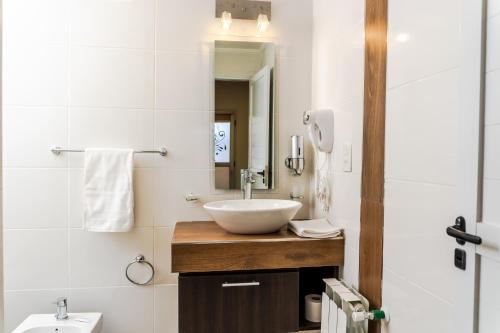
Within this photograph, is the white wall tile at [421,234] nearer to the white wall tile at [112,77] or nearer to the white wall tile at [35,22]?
the white wall tile at [112,77]

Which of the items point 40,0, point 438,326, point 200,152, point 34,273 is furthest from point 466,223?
point 40,0

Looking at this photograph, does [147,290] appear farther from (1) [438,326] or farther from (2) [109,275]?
(1) [438,326]

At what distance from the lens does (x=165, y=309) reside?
2.00m

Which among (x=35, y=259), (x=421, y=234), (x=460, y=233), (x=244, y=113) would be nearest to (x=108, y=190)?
(x=35, y=259)

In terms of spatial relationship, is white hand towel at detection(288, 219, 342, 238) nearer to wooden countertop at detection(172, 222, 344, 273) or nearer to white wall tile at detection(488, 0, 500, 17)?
wooden countertop at detection(172, 222, 344, 273)

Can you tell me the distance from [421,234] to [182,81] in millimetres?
1485

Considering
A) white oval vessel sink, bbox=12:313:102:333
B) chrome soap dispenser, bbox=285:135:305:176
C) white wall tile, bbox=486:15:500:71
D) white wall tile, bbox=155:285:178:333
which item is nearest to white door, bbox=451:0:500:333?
white wall tile, bbox=486:15:500:71

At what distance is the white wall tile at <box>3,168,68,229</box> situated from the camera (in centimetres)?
187

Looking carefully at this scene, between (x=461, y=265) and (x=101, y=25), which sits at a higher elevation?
(x=101, y=25)

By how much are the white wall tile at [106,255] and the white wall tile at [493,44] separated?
1.74 meters

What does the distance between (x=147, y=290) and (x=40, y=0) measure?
1.70 meters

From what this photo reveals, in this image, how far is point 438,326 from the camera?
954mm

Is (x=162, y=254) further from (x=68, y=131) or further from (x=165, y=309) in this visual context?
(x=68, y=131)

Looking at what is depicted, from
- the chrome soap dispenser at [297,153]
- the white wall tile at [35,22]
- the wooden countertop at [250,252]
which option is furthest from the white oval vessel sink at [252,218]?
the white wall tile at [35,22]
